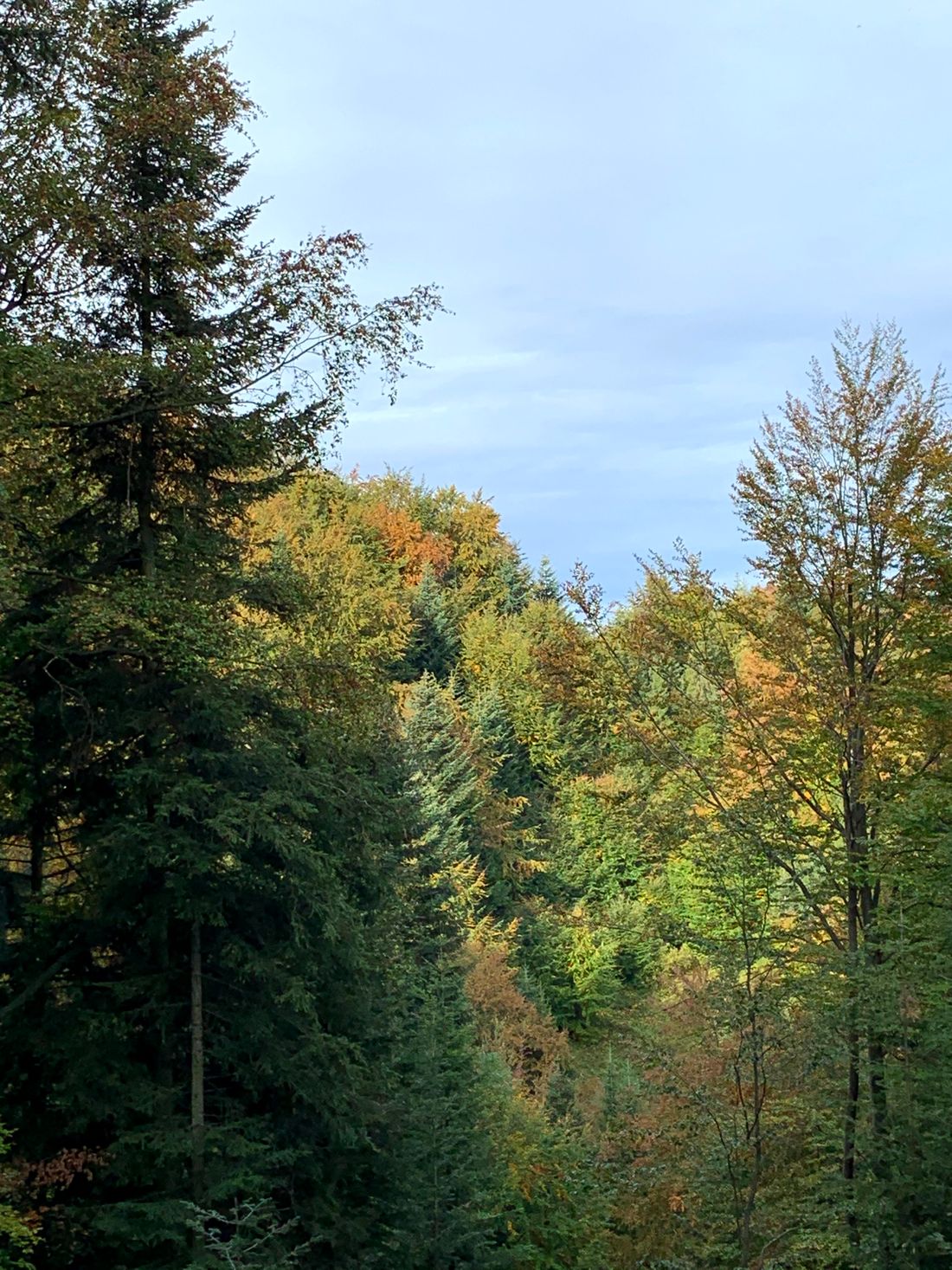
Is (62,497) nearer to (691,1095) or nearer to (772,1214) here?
(691,1095)

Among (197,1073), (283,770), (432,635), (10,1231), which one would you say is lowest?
(10,1231)

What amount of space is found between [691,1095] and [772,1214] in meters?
2.60

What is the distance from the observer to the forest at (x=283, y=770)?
8297 millimetres

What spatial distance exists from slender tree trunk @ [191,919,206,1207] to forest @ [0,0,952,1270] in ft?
0.22

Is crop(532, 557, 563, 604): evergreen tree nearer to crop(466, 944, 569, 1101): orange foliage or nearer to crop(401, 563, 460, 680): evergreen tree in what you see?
crop(401, 563, 460, 680): evergreen tree

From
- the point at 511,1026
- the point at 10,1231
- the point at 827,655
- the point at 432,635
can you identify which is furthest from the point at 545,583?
the point at 10,1231

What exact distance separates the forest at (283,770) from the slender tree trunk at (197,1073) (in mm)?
66

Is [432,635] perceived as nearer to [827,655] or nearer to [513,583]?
[513,583]

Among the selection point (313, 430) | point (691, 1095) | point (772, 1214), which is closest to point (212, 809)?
point (313, 430)

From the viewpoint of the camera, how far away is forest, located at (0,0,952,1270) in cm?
830

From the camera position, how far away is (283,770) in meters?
9.05

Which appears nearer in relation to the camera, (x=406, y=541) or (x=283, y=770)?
(x=283, y=770)

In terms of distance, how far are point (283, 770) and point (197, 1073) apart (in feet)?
7.97

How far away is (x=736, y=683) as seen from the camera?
484 inches
